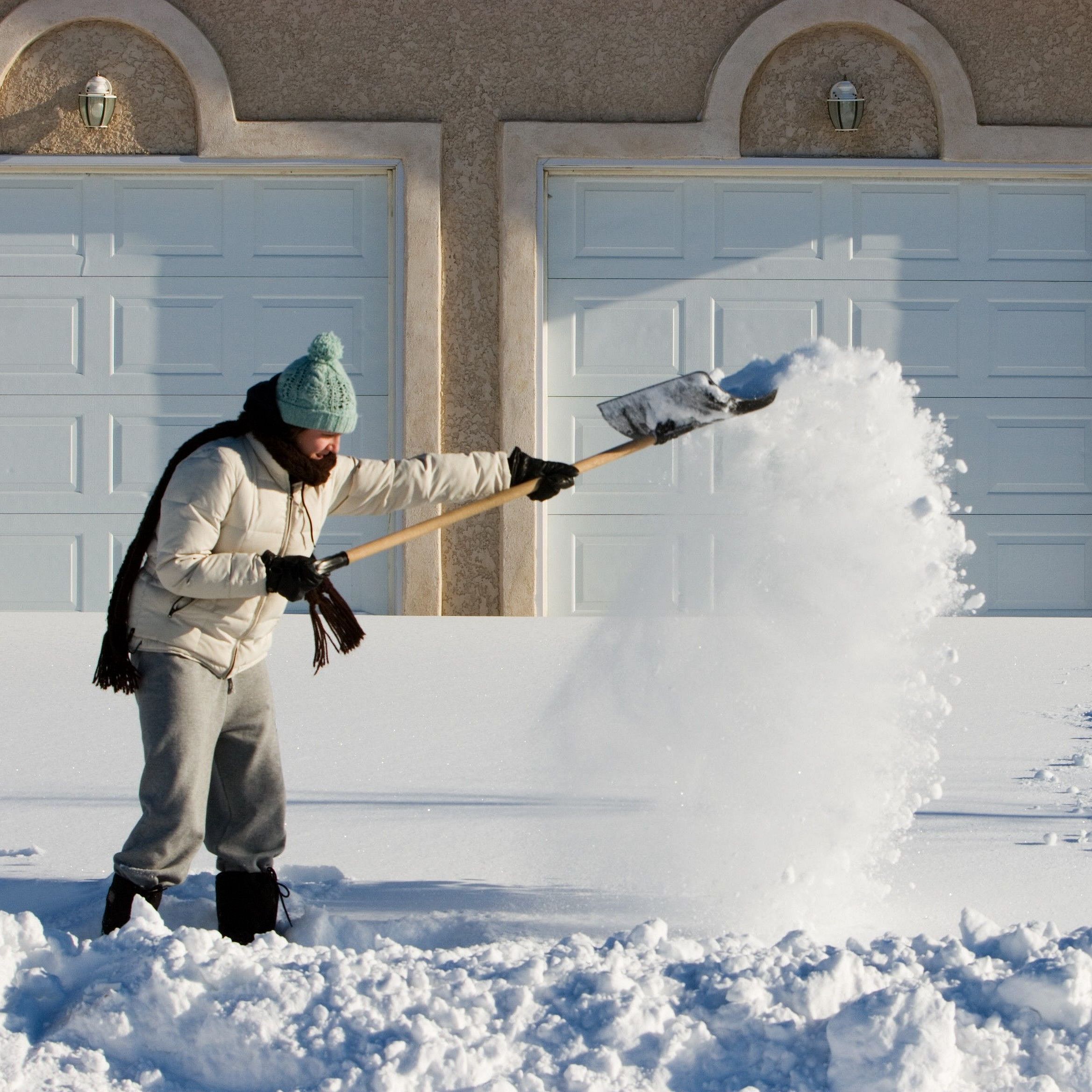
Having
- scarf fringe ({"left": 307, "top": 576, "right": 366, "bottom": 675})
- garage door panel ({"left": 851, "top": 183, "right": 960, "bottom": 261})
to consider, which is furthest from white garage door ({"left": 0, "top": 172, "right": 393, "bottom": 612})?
scarf fringe ({"left": 307, "top": 576, "right": 366, "bottom": 675})

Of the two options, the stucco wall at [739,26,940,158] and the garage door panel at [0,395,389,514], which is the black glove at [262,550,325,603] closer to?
the garage door panel at [0,395,389,514]

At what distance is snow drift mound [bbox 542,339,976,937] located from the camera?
3590mm

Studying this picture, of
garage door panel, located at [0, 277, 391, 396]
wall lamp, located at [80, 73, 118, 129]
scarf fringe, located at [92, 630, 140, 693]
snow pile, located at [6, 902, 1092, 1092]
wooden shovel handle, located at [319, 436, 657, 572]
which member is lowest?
snow pile, located at [6, 902, 1092, 1092]

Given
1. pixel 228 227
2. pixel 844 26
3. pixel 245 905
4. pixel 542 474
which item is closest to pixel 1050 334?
A: pixel 844 26

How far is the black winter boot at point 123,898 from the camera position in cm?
308

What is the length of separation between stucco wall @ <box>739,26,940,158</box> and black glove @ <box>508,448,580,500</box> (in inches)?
204

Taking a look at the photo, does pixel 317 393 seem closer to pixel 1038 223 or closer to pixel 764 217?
pixel 764 217

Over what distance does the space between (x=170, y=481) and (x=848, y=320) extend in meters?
6.03

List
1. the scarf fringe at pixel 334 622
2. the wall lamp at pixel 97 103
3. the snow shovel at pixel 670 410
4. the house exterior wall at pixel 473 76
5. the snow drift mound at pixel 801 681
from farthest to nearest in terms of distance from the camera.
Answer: the house exterior wall at pixel 473 76 → the wall lamp at pixel 97 103 → the snow shovel at pixel 670 410 → the snow drift mound at pixel 801 681 → the scarf fringe at pixel 334 622

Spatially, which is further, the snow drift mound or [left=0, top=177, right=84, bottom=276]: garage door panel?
[left=0, top=177, right=84, bottom=276]: garage door panel

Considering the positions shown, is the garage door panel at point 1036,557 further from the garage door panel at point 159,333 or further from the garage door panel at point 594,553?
the garage door panel at point 159,333

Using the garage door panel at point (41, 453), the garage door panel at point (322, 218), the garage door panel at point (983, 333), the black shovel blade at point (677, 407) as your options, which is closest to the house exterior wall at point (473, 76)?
the garage door panel at point (322, 218)

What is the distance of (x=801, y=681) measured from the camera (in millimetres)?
3725

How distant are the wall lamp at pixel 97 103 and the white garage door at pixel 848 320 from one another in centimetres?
259
